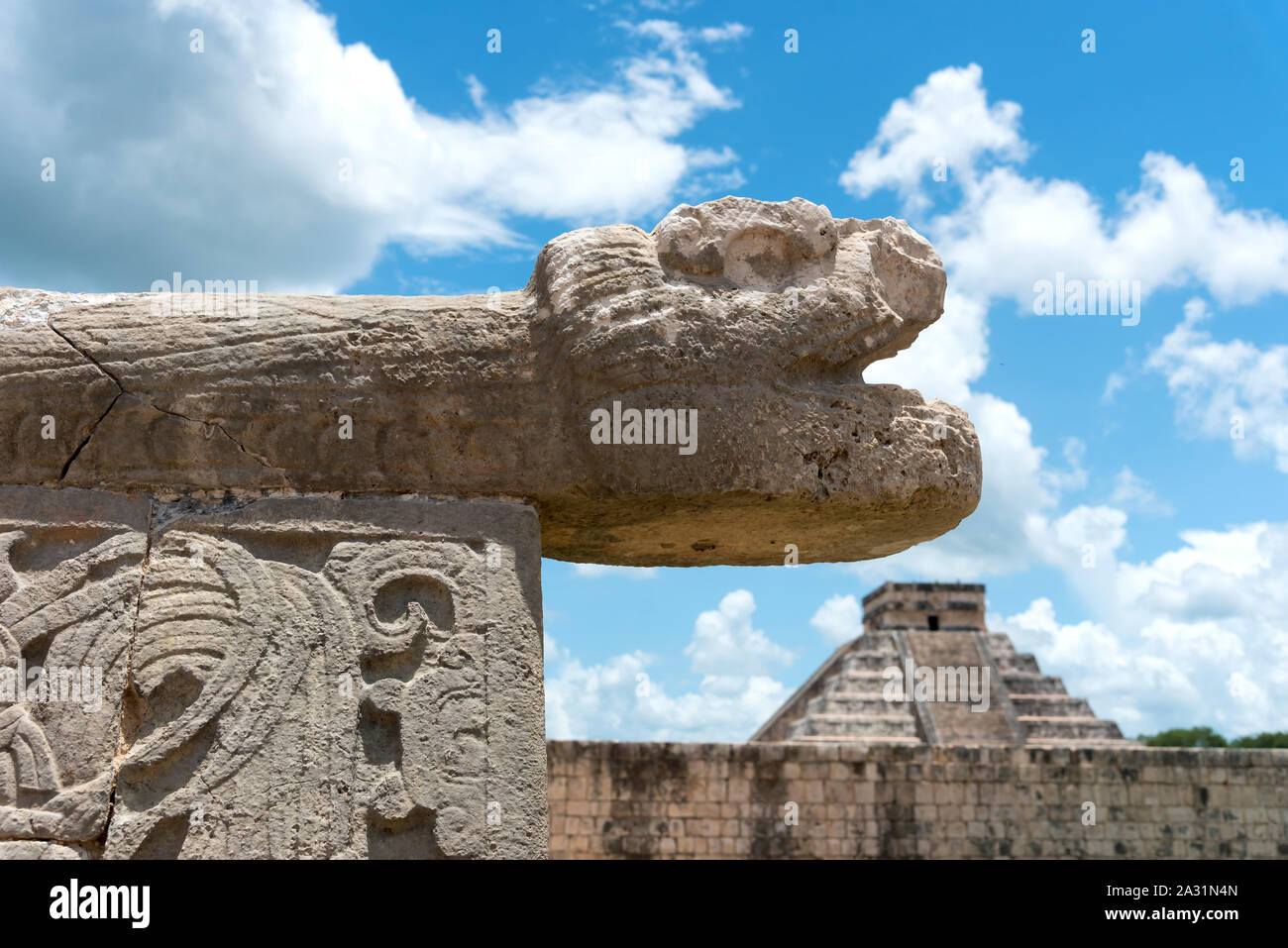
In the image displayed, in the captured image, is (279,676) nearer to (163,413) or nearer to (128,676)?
(128,676)

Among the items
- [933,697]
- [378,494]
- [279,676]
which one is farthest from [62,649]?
[933,697]

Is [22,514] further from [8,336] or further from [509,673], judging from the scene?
[509,673]

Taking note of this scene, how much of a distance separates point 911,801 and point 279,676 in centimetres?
1074

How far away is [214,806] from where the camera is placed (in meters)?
2.27

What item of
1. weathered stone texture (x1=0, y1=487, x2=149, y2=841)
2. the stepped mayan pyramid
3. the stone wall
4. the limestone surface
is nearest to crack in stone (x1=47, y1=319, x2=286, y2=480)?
the limestone surface

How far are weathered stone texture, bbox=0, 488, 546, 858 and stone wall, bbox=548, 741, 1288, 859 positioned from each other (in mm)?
8978

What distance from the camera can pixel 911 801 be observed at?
1203cm

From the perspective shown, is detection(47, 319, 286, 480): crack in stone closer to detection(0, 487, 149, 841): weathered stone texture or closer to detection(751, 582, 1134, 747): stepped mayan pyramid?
detection(0, 487, 149, 841): weathered stone texture

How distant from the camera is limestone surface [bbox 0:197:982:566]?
8.30 feet
